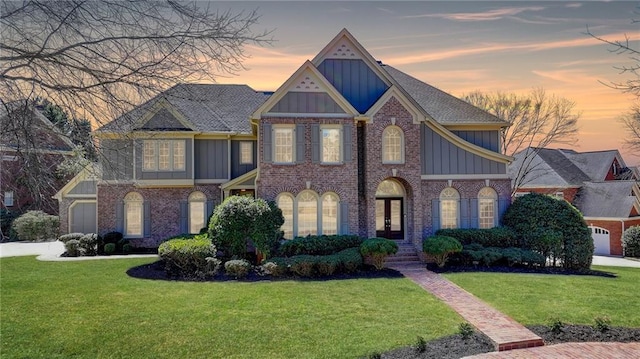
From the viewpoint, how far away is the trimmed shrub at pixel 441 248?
637 inches

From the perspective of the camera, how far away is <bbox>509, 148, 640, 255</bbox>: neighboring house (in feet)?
90.2

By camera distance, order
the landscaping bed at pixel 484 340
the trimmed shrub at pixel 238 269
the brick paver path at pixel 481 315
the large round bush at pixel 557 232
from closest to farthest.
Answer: the landscaping bed at pixel 484 340 → the brick paver path at pixel 481 315 → the trimmed shrub at pixel 238 269 → the large round bush at pixel 557 232

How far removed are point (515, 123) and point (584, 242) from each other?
14.5m

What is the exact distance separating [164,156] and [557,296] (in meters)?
17.4

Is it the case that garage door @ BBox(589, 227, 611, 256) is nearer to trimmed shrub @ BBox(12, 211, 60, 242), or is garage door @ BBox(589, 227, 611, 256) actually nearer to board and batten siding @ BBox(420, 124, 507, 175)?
board and batten siding @ BBox(420, 124, 507, 175)

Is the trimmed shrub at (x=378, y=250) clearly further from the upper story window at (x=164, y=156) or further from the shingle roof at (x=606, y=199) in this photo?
the shingle roof at (x=606, y=199)

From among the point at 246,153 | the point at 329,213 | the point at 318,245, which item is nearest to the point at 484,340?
the point at 318,245

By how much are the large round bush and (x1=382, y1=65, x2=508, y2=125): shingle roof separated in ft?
16.7

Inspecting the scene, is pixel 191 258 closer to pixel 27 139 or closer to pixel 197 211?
pixel 197 211

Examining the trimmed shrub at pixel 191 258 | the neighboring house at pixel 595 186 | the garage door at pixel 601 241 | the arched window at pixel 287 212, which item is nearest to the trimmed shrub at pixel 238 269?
the trimmed shrub at pixel 191 258

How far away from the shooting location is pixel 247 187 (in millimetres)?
21078

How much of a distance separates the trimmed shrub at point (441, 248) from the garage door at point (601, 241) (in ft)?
57.1

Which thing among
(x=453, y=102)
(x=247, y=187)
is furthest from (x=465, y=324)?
(x=453, y=102)

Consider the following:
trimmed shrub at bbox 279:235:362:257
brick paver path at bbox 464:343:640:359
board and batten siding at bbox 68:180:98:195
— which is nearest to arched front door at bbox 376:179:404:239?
trimmed shrub at bbox 279:235:362:257
